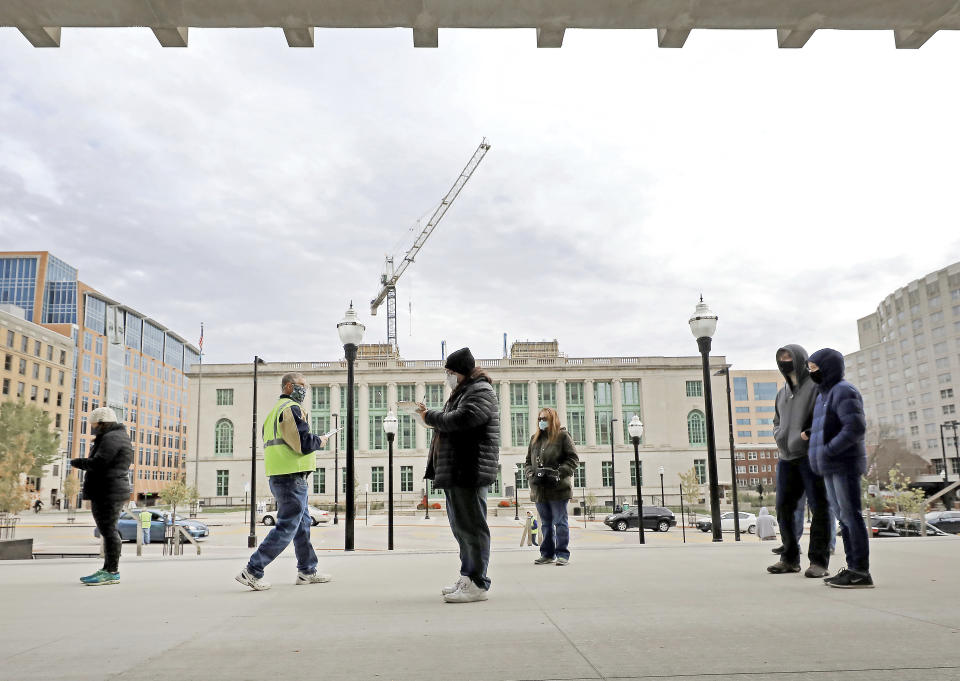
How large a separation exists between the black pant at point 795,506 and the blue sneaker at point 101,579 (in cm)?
633

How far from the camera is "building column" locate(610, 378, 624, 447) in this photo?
83312 mm

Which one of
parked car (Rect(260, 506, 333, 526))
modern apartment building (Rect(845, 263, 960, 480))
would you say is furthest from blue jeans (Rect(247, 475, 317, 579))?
modern apartment building (Rect(845, 263, 960, 480))

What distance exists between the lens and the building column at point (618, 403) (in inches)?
3280

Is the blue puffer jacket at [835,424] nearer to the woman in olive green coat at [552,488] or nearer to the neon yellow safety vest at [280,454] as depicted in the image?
the woman in olive green coat at [552,488]

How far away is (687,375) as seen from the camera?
84938 mm

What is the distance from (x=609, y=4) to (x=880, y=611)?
15.1 feet

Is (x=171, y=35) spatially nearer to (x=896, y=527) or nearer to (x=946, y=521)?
(x=896, y=527)

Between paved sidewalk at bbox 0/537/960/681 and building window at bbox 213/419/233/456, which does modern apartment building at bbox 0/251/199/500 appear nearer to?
building window at bbox 213/419/233/456

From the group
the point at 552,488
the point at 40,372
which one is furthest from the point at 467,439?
the point at 40,372

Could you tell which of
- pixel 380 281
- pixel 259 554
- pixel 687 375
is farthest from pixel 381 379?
pixel 259 554

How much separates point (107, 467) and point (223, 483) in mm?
80487

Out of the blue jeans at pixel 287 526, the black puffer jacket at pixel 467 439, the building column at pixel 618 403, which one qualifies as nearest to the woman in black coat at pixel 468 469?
the black puffer jacket at pixel 467 439

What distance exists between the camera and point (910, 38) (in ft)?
19.6

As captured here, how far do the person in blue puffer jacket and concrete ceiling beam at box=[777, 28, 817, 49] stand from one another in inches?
99.8
